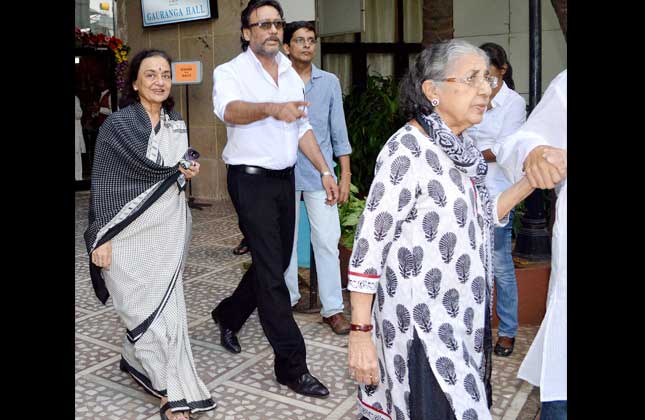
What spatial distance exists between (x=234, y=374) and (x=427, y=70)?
245 centimetres

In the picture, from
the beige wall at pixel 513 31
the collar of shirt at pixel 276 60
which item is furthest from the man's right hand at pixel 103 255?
the beige wall at pixel 513 31

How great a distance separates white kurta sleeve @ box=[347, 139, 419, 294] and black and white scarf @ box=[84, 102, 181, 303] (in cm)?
164

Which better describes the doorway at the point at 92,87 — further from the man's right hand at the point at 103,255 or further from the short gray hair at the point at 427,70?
the short gray hair at the point at 427,70

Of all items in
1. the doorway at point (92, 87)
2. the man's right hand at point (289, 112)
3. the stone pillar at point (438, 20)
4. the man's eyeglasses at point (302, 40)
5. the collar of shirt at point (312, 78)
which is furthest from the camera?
the doorway at point (92, 87)

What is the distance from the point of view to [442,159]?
230 centimetres

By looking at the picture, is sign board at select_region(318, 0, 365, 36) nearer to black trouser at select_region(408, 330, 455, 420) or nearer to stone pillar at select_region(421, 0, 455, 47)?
stone pillar at select_region(421, 0, 455, 47)

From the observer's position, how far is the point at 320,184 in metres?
4.84

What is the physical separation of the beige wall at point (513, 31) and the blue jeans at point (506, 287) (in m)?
7.14

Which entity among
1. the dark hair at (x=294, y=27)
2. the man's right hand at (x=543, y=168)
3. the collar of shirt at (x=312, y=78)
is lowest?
→ the man's right hand at (x=543, y=168)

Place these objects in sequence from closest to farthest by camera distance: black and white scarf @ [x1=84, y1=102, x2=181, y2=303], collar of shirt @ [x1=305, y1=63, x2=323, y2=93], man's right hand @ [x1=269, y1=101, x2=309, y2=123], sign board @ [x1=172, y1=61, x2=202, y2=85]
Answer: man's right hand @ [x1=269, y1=101, x2=309, y2=123] → black and white scarf @ [x1=84, y1=102, x2=181, y2=303] → collar of shirt @ [x1=305, y1=63, x2=323, y2=93] → sign board @ [x1=172, y1=61, x2=202, y2=85]

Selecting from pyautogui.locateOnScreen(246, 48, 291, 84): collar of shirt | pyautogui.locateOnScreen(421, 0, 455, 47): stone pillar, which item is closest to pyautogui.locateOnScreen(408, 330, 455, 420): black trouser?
pyautogui.locateOnScreen(246, 48, 291, 84): collar of shirt

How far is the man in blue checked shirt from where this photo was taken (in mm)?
4824

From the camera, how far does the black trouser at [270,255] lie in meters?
3.73
